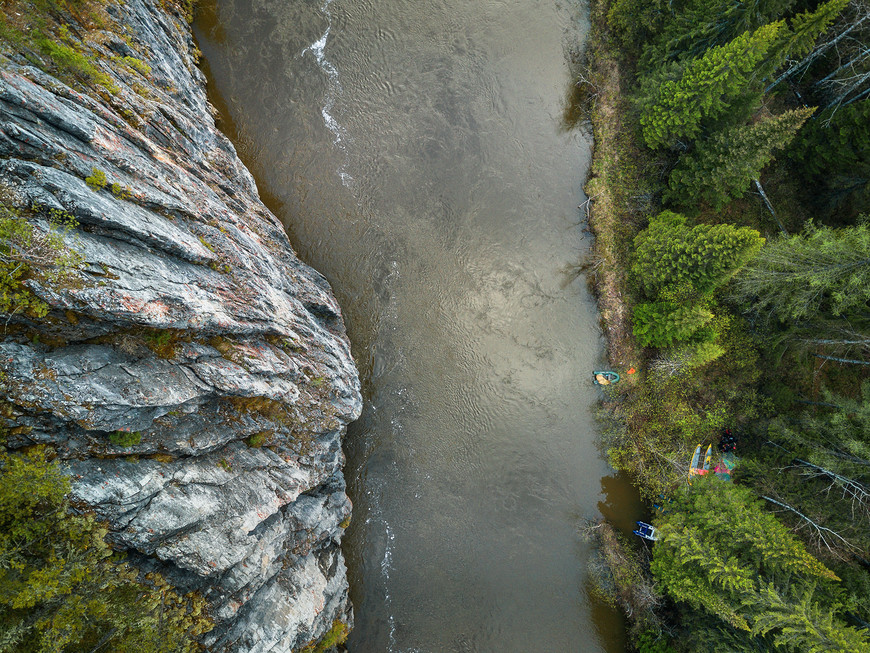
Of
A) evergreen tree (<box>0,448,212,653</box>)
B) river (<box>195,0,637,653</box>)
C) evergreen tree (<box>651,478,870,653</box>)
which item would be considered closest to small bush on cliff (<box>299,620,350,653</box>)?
river (<box>195,0,637,653</box>)

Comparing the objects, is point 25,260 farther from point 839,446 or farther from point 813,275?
point 839,446

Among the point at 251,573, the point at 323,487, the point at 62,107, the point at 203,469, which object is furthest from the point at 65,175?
the point at 323,487

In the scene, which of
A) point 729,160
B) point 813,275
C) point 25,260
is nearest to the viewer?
point 25,260

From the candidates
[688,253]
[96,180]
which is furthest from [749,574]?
[96,180]

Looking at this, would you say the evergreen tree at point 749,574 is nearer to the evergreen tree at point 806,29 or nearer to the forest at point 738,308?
the forest at point 738,308

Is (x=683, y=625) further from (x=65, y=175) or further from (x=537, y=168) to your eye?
(x=65, y=175)

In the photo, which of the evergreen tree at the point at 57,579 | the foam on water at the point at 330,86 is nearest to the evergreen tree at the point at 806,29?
the foam on water at the point at 330,86
